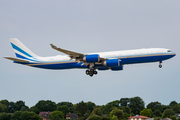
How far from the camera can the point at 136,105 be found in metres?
194

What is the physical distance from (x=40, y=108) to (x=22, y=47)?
106 meters

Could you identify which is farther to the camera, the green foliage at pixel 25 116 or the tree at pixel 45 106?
the tree at pixel 45 106

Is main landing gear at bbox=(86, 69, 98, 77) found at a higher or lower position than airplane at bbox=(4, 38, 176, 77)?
lower

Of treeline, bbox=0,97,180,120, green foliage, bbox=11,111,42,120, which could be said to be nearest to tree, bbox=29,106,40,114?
treeline, bbox=0,97,180,120

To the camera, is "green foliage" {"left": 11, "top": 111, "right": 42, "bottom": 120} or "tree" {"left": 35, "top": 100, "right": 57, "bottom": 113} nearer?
"green foliage" {"left": 11, "top": 111, "right": 42, "bottom": 120}

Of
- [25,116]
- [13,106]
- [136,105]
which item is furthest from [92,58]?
[13,106]

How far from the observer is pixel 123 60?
216 ft

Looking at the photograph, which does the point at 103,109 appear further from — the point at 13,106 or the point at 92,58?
the point at 92,58

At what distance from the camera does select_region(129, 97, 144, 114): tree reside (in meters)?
192

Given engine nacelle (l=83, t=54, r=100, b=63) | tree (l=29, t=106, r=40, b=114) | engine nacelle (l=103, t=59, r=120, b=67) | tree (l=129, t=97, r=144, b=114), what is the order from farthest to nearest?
1. tree (l=129, t=97, r=144, b=114)
2. tree (l=29, t=106, r=40, b=114)
3. engine nacelle (l=103, t=59, r=120, b=67)
4. engine nacelle (l=83, t=54, r=100, b=63)

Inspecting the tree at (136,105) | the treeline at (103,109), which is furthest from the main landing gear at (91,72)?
the tree at (136,105)

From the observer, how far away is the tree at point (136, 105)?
19202 centimetres

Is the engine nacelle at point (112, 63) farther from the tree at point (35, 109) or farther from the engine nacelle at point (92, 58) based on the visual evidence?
the tree at point (35, 109)

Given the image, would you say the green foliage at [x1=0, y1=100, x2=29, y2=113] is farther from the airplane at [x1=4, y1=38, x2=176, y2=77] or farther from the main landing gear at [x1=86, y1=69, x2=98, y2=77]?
the main landing gear at [x1=86, y1=69, x2=98, y2=77]
